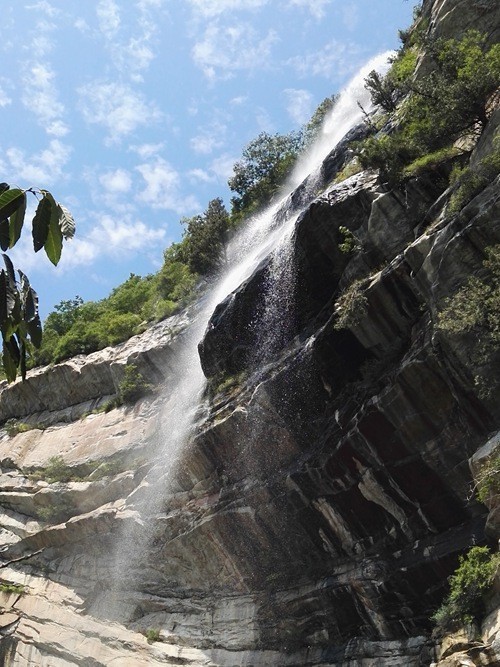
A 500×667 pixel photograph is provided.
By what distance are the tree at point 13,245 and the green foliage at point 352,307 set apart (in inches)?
524

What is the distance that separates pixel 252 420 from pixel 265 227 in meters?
14.5

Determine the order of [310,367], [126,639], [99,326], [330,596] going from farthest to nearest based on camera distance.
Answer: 1. [99,326]
2. [126,639]
3. [310,367]
4. [330,596]

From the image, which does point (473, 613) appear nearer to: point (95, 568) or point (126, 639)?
point (126, 639)

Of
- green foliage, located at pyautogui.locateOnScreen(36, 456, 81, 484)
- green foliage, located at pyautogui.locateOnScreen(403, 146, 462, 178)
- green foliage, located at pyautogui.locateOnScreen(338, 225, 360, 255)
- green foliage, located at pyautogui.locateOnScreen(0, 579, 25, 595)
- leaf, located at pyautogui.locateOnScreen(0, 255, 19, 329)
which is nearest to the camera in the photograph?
leaf, located at pyautogui.locateOnScreen(0, 255, 19, 329)

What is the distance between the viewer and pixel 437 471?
15.9m

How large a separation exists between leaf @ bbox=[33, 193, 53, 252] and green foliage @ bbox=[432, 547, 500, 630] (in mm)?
11901

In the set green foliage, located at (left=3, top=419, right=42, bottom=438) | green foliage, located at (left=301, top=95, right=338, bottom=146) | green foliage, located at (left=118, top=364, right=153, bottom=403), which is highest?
green foliage, located at (left=301, top=95, right=338, bottom=146)

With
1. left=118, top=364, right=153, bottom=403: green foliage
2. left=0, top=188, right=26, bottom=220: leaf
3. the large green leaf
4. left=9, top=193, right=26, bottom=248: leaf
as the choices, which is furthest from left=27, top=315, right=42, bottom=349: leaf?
left=118, top=364, right=153, bottom=403: green foliage

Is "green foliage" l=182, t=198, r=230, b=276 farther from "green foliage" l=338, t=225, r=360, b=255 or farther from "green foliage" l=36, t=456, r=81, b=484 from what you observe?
"green foliage" l=338, t=225, r=360, b=255

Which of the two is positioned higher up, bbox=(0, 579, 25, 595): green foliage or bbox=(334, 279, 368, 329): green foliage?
bbox=(0, 579, 25, 595): green foliage

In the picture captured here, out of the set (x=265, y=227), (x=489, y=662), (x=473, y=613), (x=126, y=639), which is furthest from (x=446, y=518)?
(x=265, y=227)

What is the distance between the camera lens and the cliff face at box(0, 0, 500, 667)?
51.8 feet

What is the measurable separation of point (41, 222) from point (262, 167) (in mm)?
40155

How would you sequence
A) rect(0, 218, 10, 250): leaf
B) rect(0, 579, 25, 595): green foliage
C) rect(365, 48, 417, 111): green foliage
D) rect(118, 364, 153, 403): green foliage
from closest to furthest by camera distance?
rect(0, 218, 10, 250): leaf
rect(0, 579, 25, 595): green foliage
rect(365, 48, 417, 111): green foliage
rect(118, 364, 153, 403): green foliage
